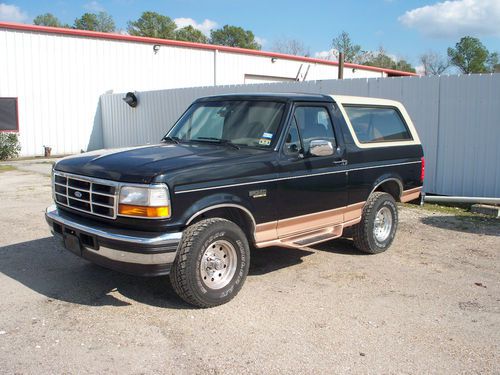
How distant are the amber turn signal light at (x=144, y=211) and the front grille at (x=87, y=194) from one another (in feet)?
0.36

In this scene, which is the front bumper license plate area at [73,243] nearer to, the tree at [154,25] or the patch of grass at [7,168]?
the patch of grass at [7,168]

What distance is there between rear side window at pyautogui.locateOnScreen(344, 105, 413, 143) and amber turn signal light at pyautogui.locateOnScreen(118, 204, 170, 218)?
3.00 m

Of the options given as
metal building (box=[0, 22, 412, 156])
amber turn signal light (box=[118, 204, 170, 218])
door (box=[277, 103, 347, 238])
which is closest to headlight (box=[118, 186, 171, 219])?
amber turn signal light (box=[118, 204, 170, 218])

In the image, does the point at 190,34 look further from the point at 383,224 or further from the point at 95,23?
the point at 383,224

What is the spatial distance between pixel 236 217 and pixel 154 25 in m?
61.1

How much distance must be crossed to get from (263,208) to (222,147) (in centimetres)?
81

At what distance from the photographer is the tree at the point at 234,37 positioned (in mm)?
63531

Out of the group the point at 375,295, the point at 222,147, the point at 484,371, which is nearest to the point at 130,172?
the point at 222,147

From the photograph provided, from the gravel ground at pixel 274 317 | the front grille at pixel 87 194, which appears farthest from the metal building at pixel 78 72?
the front grille at pixel 87 194

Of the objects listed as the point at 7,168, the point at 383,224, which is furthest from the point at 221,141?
the point at 7,168

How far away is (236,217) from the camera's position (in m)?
5.01

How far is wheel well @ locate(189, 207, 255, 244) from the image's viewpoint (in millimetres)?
4782

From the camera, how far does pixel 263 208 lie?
5.04m

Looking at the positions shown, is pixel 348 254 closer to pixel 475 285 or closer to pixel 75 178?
pixel 475 285
